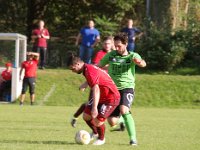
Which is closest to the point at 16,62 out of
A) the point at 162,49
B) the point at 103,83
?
the point at 162,49

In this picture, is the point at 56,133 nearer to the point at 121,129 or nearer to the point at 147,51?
the point at 121,129

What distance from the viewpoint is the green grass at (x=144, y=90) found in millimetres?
24922

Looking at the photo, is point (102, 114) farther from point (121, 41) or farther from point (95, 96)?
point (121, 41)

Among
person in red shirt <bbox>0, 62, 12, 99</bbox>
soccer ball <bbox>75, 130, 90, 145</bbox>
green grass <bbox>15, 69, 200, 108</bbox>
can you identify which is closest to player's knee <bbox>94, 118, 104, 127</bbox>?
soccer ball <bbox>75, 130, 90, 145</bbox>

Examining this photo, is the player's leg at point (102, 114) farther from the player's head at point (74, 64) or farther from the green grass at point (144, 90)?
the green grass at point (144, 90)

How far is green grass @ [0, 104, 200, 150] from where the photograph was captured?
10.9 meters

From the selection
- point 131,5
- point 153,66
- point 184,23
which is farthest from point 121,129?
point 131,5

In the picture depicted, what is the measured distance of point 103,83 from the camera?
428 inches

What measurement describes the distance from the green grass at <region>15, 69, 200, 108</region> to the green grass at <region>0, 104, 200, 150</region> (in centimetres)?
516

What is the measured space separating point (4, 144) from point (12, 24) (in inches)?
1390

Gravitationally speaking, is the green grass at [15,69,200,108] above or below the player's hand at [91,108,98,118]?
below

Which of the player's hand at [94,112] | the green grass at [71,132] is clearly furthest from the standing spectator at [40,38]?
the player's hand at [94,112]

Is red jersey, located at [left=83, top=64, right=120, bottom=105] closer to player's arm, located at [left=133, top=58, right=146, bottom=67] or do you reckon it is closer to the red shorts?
the red shorts

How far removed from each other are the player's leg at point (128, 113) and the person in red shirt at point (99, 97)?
0.79ft
